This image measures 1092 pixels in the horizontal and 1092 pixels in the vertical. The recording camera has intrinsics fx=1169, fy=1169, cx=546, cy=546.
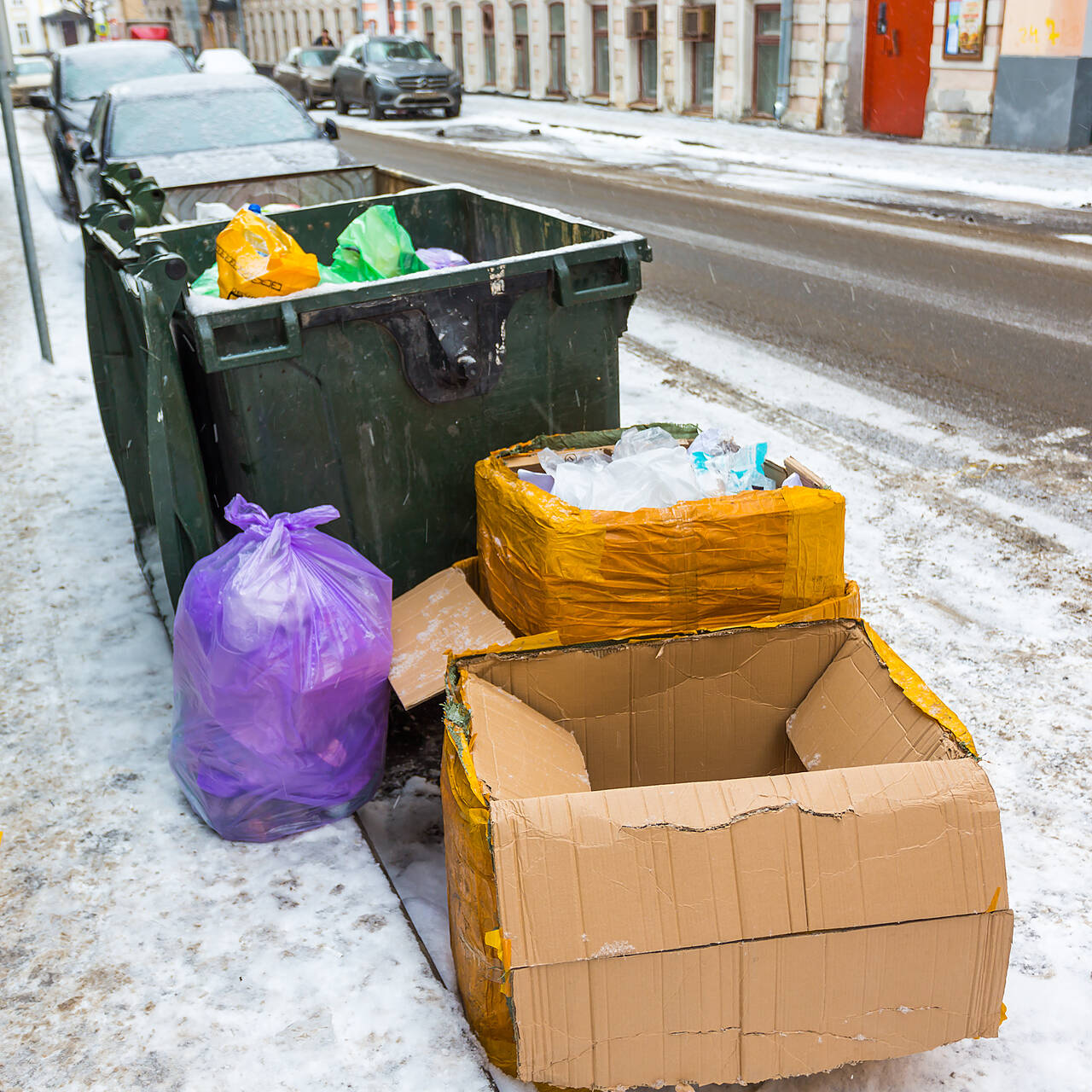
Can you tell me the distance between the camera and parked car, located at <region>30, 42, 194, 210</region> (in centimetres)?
1227

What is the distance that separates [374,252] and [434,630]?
1.42 meters

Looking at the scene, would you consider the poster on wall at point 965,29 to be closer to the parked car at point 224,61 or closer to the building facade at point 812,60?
the building facade at point 812,60

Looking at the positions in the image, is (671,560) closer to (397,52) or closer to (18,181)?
(18,181)

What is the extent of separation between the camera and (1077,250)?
1012cm

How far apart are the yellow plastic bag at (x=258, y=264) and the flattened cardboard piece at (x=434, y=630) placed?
921 mm

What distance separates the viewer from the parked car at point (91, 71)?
1227cm

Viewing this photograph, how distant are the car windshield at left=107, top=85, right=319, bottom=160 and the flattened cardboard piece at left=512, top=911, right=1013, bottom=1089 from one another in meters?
8.43

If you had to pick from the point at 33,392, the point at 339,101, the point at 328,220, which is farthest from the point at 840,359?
the point at 339,101

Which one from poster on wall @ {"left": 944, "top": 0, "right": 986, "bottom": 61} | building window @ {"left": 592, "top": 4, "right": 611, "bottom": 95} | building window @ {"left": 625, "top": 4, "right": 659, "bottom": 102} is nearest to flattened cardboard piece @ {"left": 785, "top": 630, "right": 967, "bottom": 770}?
poster on wall @ {"left": 944, "top": 0, "right": 986, "bottom": 61}

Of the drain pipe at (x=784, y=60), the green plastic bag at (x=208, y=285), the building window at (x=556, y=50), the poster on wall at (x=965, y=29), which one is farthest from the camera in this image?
the building window at (x=556, y=50)

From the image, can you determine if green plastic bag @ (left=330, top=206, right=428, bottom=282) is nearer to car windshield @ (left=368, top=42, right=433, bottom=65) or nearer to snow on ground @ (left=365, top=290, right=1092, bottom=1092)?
snow on ground @ (left=365, top=290, right=1092, bottom=1092)

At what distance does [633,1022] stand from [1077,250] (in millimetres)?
9801

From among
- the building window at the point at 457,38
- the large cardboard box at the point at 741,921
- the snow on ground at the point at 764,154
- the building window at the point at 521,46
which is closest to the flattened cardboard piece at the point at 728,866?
the large cardboard box at the point at 741,921

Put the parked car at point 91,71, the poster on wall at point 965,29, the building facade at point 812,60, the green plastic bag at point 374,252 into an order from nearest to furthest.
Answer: the green plastic bag at point 374,252, the parked car at point 91,71, the building facade at point 812,60, the poster on wall at point 965,29
